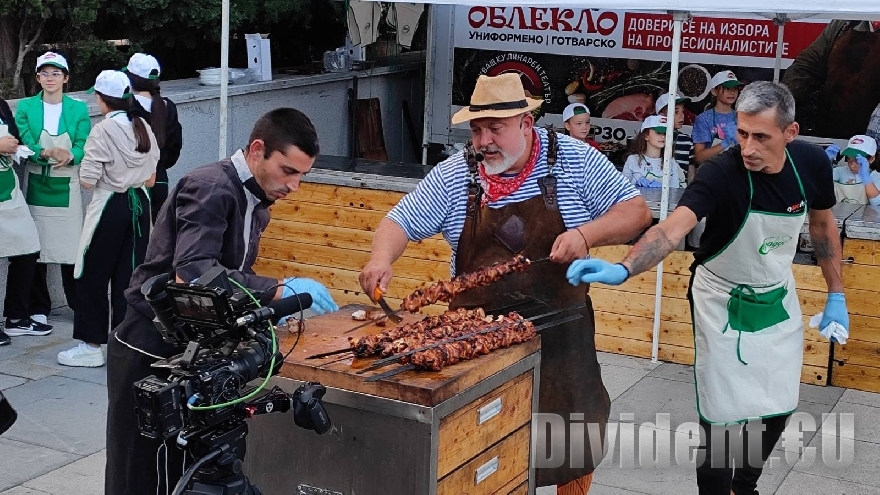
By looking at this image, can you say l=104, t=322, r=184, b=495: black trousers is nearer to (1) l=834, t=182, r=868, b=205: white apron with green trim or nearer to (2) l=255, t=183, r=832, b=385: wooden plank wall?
(2) l=255, t=183, r=832, b=385: wooden plank wall

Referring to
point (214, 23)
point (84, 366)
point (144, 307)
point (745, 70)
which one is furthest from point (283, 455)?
point (214, 23)

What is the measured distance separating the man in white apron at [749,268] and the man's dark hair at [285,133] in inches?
58.0

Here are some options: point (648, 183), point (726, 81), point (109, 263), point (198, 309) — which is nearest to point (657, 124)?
point (648, 183)

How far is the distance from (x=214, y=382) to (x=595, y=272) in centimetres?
176

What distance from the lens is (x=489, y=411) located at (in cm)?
391

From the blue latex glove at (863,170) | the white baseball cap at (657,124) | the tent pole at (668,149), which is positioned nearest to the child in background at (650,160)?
the white baseball cap at (657,124)

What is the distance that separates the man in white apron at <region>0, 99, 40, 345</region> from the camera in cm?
767

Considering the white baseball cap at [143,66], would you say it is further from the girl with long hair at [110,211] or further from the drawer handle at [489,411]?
the drawer handle at [489,411]

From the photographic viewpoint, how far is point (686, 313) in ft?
25.2

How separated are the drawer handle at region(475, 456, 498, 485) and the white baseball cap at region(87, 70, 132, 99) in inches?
173

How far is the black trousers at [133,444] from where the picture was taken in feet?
13.3

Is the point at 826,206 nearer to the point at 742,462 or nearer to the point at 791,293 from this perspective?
the point at 791,293

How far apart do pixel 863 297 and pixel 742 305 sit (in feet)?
9.60

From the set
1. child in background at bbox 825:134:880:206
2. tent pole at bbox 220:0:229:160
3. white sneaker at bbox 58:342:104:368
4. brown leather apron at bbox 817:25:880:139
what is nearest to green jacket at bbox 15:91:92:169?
tent pole at bbox 220:0:229:160
